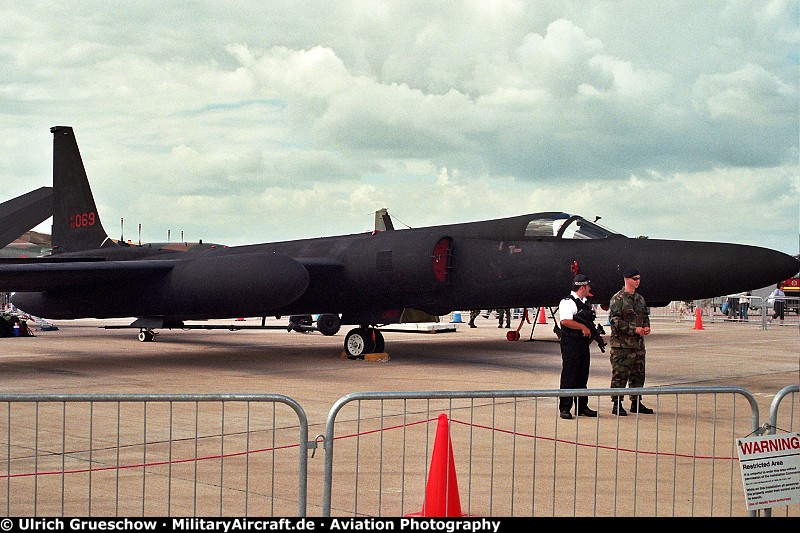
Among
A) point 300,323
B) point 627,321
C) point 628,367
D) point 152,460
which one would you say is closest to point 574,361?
point 628,367

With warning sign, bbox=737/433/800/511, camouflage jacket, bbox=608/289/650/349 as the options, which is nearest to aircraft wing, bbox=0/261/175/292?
camouflage jacket, bbox=608/289/650/349

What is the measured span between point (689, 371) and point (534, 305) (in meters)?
2.71

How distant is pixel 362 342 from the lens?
1580 centimetres

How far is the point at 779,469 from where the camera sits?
4414 mm

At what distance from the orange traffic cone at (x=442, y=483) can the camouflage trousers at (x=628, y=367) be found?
458cm

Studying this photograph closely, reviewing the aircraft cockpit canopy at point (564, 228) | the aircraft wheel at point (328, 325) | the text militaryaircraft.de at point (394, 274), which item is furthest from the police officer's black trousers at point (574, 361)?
the aircraft wheel at point (328, 325)

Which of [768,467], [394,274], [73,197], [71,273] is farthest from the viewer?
[73,197]

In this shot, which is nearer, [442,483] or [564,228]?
[442,483]

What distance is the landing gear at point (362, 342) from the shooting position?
15.8 metres

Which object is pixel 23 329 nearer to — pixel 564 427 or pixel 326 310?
pixel 326 310

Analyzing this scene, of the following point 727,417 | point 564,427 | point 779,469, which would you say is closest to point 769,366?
point 727,417

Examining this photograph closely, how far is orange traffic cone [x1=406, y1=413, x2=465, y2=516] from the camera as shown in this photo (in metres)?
4.89

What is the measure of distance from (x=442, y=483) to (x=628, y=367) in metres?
4.78

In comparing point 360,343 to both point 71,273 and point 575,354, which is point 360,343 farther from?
point 575,354
